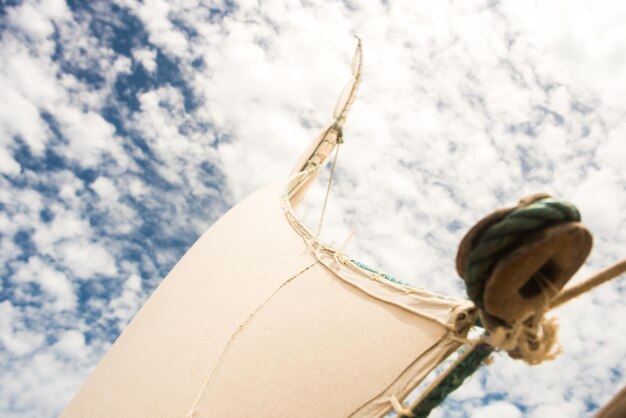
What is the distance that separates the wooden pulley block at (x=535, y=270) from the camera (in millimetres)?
1142

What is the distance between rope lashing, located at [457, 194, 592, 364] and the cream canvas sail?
443 millimetres

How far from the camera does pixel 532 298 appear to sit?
1266 mm

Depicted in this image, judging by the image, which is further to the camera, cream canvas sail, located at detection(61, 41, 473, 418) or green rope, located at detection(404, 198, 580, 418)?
cream canvas sail, located at detection(61, 41, 473, 418)

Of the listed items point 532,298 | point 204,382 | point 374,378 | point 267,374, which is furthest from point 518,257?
point 204,382

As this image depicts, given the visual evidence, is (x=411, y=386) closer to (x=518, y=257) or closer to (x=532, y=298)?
(x=532, y=298)

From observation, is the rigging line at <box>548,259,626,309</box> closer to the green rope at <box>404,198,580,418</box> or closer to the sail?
the green rope at <box>404,198,580,418</box>

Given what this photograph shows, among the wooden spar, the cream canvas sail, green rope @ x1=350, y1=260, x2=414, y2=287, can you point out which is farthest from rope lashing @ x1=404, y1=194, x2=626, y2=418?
the wooden spar

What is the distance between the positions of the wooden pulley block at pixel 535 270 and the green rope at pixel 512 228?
2 centimetres

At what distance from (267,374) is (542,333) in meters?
1.45

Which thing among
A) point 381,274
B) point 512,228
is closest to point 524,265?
point 512,228

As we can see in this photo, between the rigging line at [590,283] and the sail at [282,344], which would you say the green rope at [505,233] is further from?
the sail at [282,344]

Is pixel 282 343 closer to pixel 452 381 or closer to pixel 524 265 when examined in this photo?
pixel 452 381

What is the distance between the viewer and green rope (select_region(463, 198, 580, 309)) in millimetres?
1144

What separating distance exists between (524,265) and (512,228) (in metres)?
0.11
